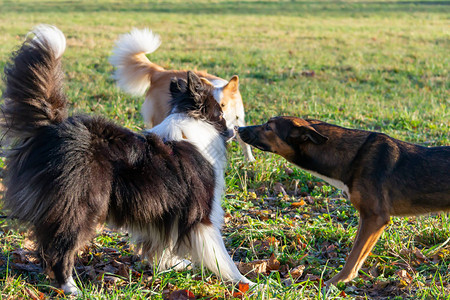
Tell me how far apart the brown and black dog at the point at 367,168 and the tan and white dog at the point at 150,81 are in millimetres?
2127

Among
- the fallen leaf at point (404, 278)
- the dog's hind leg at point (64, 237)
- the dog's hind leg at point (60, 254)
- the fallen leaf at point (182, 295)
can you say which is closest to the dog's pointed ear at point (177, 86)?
the dog's hind leg at point (64, 237)

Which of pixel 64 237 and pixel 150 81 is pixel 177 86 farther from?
pixel 150 81

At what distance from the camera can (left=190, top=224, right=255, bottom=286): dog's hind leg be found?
3.78 m

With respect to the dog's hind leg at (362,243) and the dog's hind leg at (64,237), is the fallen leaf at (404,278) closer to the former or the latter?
the dog's hind leg at (362,243)

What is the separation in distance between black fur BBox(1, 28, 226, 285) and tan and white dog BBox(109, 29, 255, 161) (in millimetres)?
3017

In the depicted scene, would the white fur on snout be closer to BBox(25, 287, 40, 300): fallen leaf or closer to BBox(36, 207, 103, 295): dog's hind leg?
BBox(36, 207, 103, 295): dog's hind leg

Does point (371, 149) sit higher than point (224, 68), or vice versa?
point (371, 149)

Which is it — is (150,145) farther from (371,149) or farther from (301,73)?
(301,73)

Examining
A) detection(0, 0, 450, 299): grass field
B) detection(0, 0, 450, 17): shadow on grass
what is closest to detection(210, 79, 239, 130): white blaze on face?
detection(0, 0, 450, 299): grass field

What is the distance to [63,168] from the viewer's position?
3.20m

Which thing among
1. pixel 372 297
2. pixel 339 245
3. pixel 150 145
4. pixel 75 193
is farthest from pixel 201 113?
pixel 372 297

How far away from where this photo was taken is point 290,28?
2194 cm

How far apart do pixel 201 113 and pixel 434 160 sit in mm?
2083

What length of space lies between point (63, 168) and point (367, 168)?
250 centimetres
